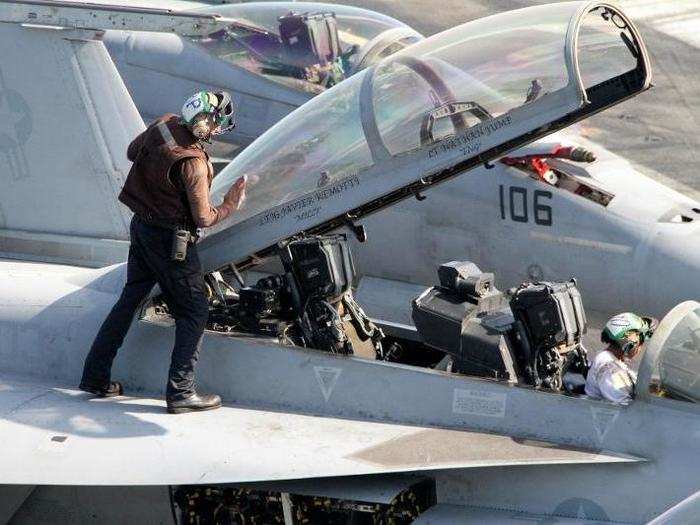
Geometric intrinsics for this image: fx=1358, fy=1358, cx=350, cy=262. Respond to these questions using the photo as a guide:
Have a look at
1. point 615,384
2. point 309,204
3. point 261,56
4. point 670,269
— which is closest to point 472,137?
point 309,204

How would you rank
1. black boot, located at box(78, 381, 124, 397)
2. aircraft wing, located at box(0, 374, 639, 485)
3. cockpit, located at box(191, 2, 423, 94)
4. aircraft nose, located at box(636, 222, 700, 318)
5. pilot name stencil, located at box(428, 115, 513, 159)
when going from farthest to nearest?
1. cockpit, located at box(191, 2, 423, 94)
2. aircraft nose, located at box(636, 222, 700, 318)
3. black boot, located at box(78, 381, 124, 397)
4. pilot name stencil, located at box(428, 115, 513, 159)
5. aircraft wing, located at box(0, 374, 639, 485)

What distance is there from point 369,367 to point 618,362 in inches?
51.8

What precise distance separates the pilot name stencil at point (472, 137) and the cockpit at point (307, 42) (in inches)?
233

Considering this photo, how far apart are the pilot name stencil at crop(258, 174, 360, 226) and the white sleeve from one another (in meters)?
1.69

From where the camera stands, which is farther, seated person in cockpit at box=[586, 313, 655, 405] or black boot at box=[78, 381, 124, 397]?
black boot at box=[78, 381, 124, 397]

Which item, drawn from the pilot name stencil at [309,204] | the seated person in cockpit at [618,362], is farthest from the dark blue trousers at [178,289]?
the seated person in cockpit at [618,362]

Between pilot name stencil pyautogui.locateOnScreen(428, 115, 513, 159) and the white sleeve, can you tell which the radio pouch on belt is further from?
the white sleeve

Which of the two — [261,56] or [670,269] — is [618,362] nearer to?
[670,269]

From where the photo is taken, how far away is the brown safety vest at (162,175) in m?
7.24

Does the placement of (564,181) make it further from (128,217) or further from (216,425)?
(216,425)

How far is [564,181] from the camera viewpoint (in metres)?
10.2

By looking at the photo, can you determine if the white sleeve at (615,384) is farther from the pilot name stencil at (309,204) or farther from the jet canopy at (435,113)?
the pilot name stencil at (309,204)

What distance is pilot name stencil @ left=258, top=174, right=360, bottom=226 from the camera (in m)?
7.53

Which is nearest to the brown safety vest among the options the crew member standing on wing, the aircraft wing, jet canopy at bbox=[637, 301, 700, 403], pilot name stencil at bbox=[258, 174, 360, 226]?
the crew member standing on wing
